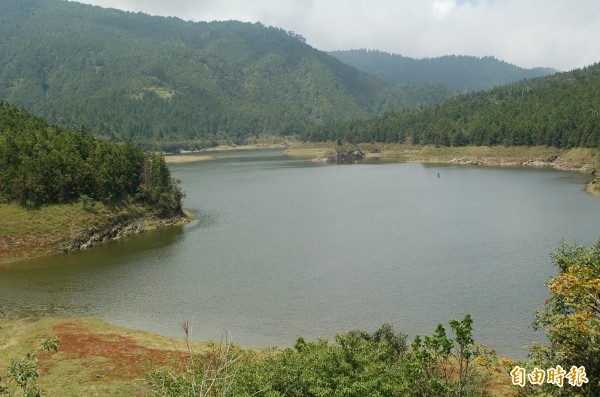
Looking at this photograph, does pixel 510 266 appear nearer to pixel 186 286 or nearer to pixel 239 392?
pixel 186 286

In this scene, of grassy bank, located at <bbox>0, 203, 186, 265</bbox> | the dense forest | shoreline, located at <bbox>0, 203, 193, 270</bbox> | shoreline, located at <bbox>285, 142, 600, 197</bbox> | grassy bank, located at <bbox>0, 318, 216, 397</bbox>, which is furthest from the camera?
shoreline, located at <bbox>285, 142, 600, 197</bbox>

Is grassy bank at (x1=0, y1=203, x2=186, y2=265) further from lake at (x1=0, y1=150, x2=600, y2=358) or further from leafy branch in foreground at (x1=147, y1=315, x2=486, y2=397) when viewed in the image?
leafy branch in foreground at (x1=147, y1=315, x2=486, y2=397)

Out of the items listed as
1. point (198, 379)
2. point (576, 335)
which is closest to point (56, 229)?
point (198, 379)

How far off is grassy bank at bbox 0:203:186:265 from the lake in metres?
2.37

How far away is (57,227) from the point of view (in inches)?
2753

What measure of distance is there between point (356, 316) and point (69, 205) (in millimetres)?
50859

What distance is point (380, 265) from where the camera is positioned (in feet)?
189

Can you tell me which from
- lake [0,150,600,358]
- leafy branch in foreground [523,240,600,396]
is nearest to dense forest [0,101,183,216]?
lake [0,150,600,358]

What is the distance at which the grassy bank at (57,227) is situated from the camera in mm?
65938

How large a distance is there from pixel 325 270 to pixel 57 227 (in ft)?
128

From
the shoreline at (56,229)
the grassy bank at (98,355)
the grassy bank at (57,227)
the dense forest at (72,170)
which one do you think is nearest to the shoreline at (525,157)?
the dense forest at (72,170)

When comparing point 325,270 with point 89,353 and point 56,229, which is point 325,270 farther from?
point 56,229

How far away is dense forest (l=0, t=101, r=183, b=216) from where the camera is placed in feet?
240

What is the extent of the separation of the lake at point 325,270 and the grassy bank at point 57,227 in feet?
7.78
